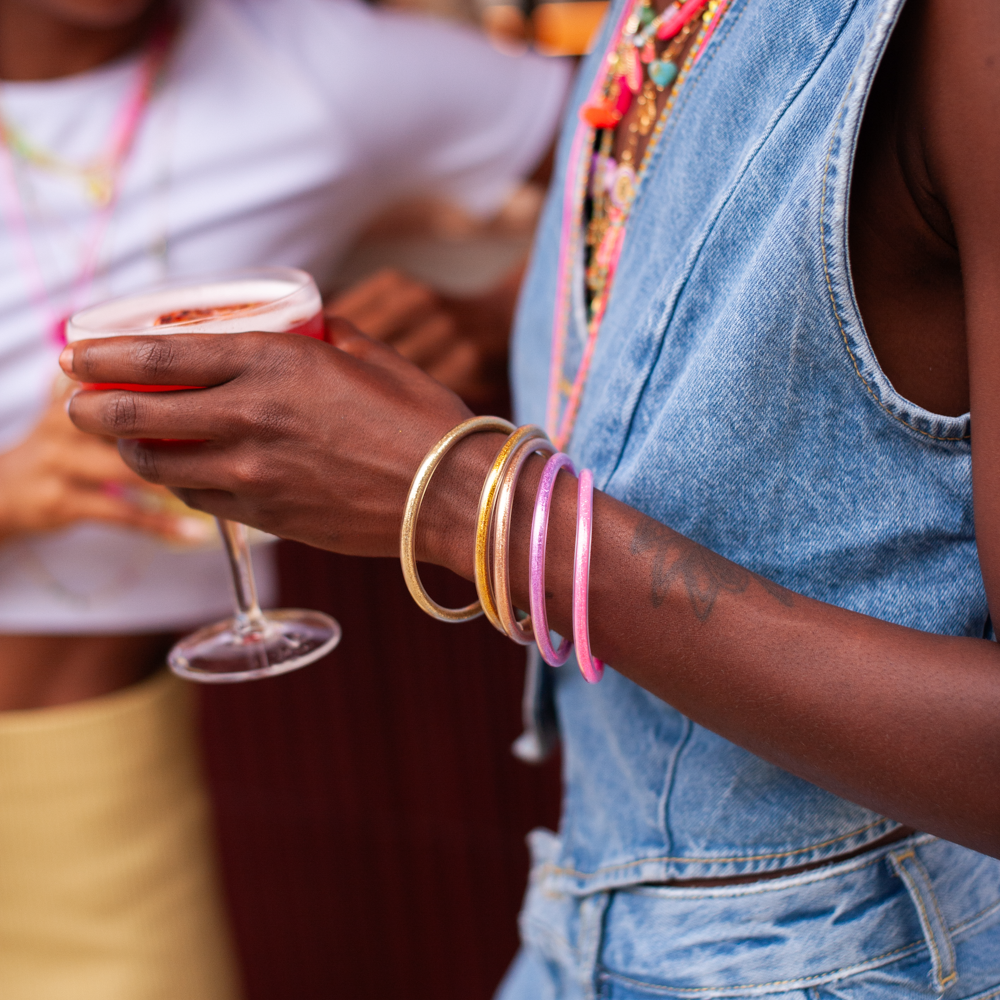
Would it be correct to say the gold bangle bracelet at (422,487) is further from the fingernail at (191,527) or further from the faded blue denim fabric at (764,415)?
the fingernail at (191,527)

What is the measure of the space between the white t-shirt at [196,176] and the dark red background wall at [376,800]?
0.33 metres

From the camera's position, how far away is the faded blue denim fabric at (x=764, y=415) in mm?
534

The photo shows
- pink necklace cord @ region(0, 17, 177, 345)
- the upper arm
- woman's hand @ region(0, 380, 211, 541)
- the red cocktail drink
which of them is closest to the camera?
the upper arm

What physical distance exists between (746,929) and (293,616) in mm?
452

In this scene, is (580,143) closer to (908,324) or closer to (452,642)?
(908,324)

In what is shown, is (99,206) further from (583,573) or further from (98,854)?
(583,573)

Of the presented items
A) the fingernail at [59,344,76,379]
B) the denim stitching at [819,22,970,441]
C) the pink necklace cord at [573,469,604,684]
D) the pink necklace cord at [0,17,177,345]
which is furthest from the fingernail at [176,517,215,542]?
the denim stitching at [819,22,970,441]

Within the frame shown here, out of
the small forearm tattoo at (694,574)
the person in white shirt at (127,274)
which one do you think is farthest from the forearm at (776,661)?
the person in white shirt at (127,274)

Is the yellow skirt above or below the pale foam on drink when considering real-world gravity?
below

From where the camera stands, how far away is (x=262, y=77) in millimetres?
1327

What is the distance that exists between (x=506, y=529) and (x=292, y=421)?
0.14m

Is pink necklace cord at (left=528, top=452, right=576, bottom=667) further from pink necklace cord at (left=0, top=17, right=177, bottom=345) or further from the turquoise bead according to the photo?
pink necklace cord at (left=0, top=17, right=177, bottom=345)

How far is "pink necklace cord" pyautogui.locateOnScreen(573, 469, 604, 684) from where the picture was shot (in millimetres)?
529

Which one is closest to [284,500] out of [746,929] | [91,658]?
[746,929]
